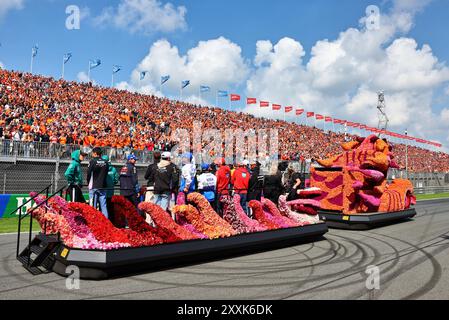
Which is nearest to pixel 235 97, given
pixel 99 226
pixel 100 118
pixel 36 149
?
pixel 100 118

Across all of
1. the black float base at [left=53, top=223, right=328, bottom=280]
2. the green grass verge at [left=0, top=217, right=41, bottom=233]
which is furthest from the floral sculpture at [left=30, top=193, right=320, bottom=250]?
the green grass verge at [left=0, top=217, right=41, bottom=233]

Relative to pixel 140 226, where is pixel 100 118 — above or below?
above

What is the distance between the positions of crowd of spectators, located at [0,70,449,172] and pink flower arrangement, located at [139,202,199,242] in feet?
35.5

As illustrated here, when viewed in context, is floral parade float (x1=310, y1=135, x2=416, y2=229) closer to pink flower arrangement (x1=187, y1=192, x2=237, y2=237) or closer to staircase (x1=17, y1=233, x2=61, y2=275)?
pink flower arrangement (x1=187, y1=192, x2=237, y2=237)

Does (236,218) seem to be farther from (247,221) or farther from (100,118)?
(100,118)

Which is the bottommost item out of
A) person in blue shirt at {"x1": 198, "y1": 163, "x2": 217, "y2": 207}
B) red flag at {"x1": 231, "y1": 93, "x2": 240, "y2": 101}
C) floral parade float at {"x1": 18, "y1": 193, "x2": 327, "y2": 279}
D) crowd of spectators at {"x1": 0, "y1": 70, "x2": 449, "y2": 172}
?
floral parade float at {"x1": 18, "y1": 193, "x2": 327, "y2": 279}

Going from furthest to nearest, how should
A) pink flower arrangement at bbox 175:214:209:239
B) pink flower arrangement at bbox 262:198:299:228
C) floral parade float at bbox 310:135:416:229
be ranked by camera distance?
1. floral parade float at bbox 310:135:416:229
2. pink flower arrangement at bbox 262:198:299:228
3. pink flower arrangement at bbox 175:214:209:239

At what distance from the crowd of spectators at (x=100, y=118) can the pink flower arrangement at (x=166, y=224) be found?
1082cm

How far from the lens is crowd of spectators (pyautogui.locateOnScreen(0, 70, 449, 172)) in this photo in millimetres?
20391

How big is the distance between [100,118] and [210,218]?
21167 millimetres

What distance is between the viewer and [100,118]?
26.6 m

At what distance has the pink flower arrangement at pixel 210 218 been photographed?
24.0 feet
